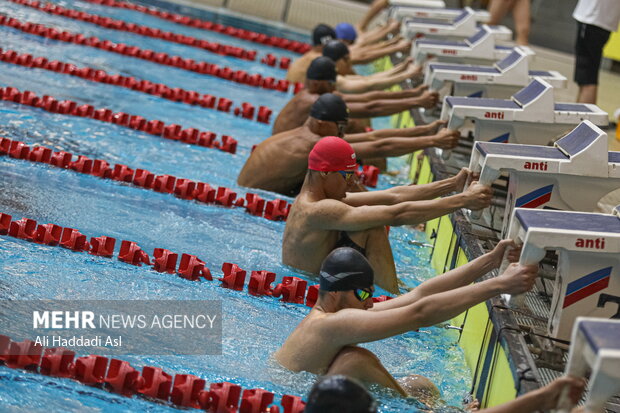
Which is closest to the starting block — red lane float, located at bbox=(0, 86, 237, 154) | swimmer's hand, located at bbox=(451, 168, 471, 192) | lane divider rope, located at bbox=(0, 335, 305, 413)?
swimmer's hand, located at bbox=(451, 168, 471, 192)

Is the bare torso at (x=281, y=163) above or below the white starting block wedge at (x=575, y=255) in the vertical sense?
below

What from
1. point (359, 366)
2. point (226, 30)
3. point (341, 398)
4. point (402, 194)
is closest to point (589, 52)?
point (402, 194)

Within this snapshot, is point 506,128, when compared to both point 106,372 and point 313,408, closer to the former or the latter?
point 106,372

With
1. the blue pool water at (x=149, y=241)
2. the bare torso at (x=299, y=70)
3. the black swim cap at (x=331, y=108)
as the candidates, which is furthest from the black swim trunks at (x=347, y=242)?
the bare torso at (x=299, y=70)

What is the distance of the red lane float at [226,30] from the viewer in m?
14.8

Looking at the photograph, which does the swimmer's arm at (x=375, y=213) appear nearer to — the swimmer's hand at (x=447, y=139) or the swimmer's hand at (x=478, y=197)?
the swimmer's hand at (x=478, y=197)

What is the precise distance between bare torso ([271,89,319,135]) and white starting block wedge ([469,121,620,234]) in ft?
9.34

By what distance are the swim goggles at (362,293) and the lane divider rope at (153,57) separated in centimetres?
809

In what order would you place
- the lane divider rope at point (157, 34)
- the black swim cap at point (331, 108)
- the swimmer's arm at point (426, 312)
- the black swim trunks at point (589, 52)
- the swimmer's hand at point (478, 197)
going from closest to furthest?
the swimmer's arm at point (426, 312) → the swimmer's hand at point (478, 197) → the black swim cap at point (331, 108) → the black swim trunks at point (589, 52) → the lane divider rope at point (157, 34)

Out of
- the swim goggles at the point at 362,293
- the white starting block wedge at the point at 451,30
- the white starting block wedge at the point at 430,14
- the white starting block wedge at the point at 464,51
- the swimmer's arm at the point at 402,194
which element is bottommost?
the swim goggles at the point at 362,293

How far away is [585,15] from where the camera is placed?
26.4 feet

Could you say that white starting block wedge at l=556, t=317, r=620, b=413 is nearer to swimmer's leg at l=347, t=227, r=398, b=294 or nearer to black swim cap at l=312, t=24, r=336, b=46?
swimmer's leg at l=347, t=227, r=398, b=294

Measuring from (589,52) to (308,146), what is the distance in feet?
9.42

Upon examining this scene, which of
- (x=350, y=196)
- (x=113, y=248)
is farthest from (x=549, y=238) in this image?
(x=113, y=248)
